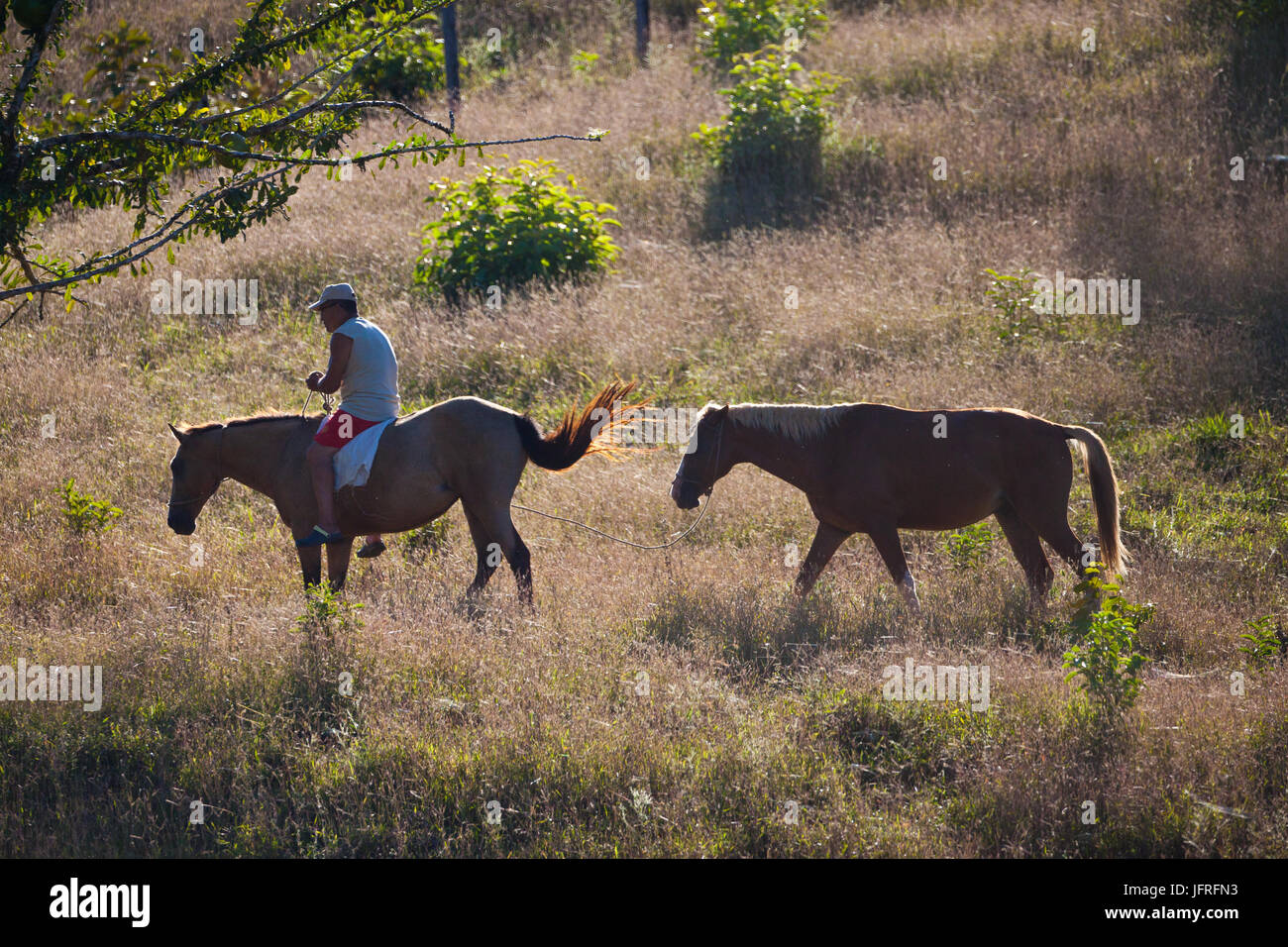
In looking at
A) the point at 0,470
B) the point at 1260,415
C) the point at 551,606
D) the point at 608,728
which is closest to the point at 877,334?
the point at 1260,415

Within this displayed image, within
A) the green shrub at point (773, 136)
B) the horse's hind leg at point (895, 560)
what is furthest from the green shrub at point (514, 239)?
the horse's hind leg at point (895, 560)

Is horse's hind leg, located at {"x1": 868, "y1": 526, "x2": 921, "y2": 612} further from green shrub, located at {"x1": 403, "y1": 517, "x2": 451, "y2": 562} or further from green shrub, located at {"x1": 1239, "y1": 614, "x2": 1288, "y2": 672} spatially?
green shrub, located at {"x1": 403, "y1": 517, "x2": 451, "y2": 562}

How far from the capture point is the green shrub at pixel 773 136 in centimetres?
1605

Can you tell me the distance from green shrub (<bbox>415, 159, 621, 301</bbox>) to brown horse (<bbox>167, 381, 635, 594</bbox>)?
6.06 metres

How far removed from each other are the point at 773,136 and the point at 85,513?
11132mm

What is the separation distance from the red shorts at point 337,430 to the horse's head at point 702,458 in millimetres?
2332

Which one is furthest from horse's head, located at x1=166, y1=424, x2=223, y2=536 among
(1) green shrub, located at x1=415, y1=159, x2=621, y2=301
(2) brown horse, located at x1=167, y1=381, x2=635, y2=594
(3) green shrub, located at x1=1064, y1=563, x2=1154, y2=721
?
(1) green shrub, located at x1=415, y1=159, x2=621, y2=301

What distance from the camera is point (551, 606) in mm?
7625

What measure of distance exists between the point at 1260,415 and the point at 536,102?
44.3 feet

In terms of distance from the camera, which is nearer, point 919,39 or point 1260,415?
point 1260,415

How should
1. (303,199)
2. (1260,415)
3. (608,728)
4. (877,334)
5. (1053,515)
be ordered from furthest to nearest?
(303,199)
(877,334)
(1260,415)
(1053,515)
(608,728)

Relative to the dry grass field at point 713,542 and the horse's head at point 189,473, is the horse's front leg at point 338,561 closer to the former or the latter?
the dry grass field at point 713,542

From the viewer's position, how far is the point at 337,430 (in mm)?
7574
